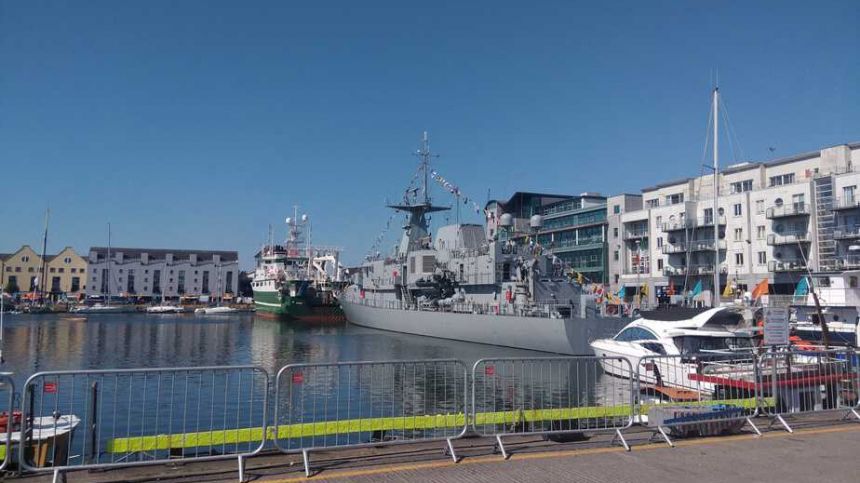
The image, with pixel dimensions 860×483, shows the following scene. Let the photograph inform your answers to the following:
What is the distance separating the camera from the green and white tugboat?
66812mm

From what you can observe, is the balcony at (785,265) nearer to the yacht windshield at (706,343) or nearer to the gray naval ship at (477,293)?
the gray naval ship at (477,293)

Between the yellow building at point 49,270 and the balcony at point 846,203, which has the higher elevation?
the balcony at point 846,203

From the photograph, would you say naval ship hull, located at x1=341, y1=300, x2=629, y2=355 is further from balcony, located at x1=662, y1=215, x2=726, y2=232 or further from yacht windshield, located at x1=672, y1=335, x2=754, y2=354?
balcony, located at x1=662, y1=215, x2=726, y2=232

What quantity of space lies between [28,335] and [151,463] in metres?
46.6

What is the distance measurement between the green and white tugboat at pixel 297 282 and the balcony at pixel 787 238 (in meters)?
43.5

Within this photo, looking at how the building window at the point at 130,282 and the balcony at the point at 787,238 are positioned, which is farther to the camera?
the building window at the point at 130,282

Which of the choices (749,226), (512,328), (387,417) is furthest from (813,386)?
(749,226)

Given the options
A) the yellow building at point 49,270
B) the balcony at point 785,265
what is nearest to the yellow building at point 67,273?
the yellow building at point 49,270

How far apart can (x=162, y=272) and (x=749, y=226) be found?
3989 inches

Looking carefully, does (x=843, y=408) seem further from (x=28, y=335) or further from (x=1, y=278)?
(x=1, y=278)

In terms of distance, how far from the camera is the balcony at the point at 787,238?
41.7 metres

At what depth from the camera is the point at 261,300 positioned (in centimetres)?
7650

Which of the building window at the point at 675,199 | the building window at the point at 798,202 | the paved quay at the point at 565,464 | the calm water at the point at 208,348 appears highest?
the building window at the point at 675,199

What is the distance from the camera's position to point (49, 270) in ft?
344
